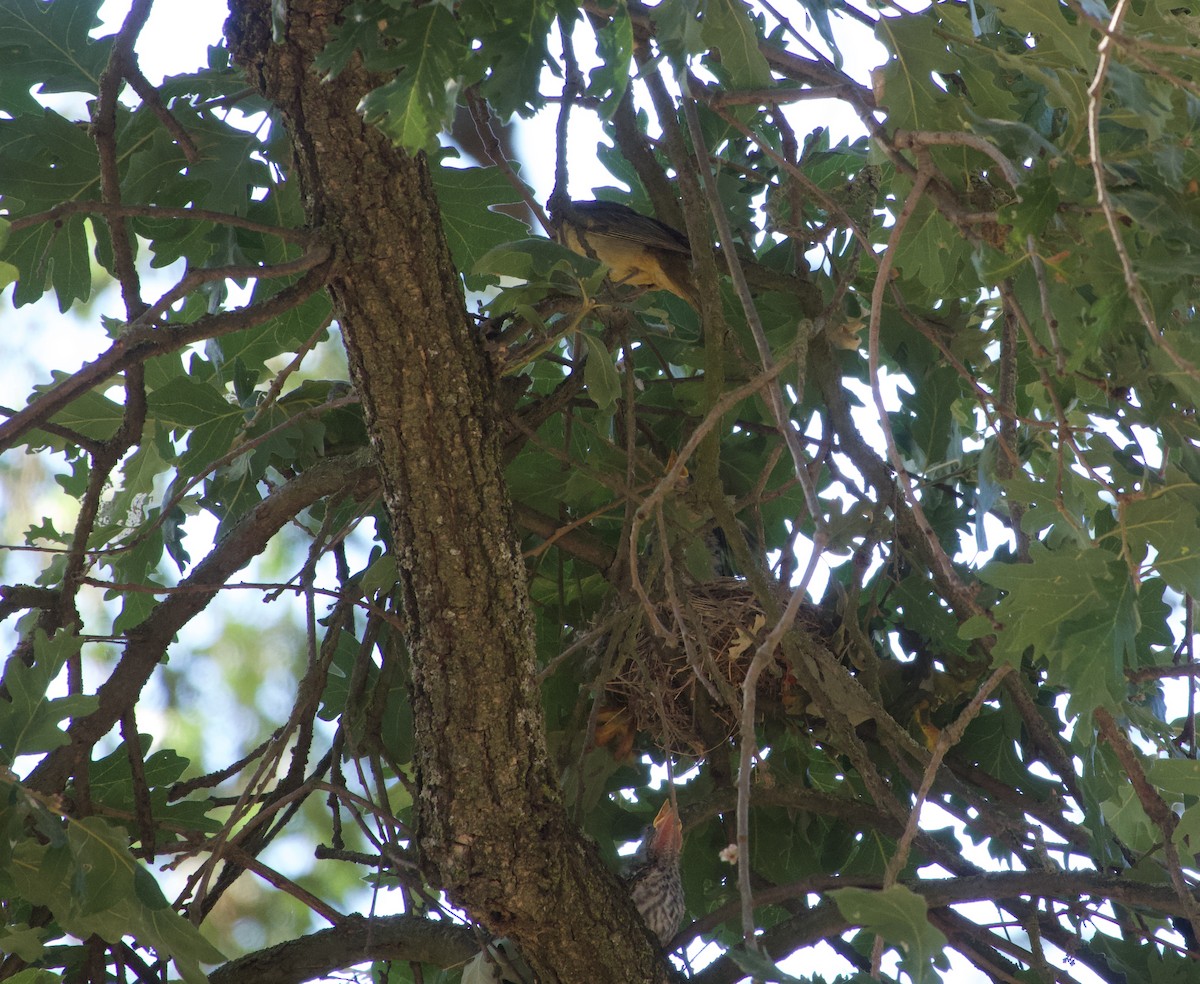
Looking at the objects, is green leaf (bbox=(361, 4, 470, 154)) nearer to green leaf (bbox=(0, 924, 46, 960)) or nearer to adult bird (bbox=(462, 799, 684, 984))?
green leaf (bbox=(0, 924, 46, 960))

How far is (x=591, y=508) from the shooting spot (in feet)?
10.3

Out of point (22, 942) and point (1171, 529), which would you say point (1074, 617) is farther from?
point (22, 942)

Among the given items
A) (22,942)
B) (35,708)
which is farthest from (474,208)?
(22,942)

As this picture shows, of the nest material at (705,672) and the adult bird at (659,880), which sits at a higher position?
the nest material at (705,672)

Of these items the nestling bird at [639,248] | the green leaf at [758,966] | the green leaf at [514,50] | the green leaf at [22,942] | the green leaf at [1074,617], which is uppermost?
Result: the nestling bird at [639,248]

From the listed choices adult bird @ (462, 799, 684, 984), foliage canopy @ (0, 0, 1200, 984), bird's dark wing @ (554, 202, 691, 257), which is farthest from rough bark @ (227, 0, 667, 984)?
bird's dark wing @ (554, 202, 691, 257)

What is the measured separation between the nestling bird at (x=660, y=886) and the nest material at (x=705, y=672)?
24 cm

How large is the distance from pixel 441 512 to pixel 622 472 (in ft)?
3.22

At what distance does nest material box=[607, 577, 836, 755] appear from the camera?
3205 mm

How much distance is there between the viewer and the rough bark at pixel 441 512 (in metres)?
1.96

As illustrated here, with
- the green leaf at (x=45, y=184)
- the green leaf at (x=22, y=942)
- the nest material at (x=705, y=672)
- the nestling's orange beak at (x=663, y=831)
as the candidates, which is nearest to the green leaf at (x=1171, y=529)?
the nest material at (x=705, y=672)

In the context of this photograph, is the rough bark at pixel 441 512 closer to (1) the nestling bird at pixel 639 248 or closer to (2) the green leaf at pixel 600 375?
(2) the green leaf at pixel 600 375

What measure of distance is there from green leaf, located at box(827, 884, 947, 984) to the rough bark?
762 mm

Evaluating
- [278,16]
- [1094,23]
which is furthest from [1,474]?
[1094,23]
